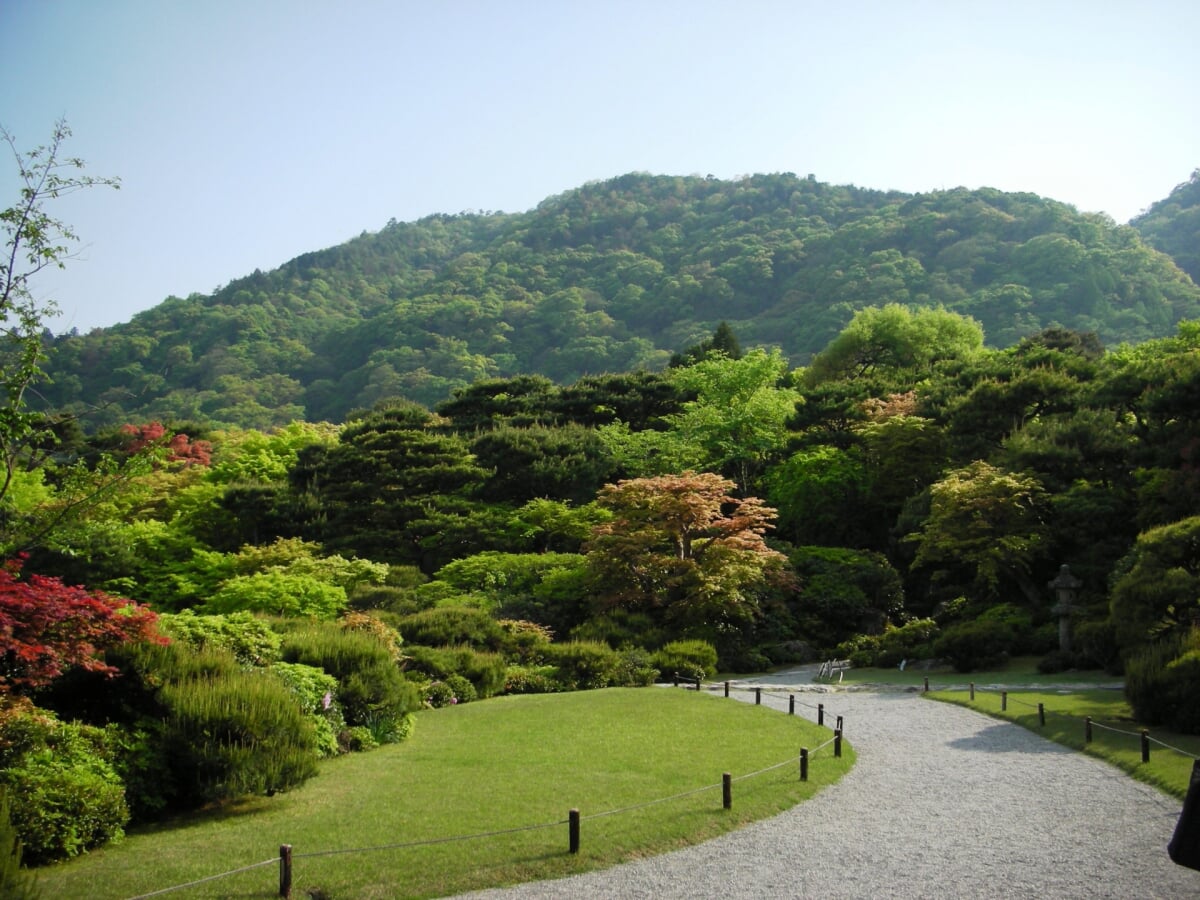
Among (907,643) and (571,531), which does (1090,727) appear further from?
(571,531)

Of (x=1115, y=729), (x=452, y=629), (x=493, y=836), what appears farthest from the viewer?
(x=452, y=629)

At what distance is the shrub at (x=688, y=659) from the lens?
21.2 m

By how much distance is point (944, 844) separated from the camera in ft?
28.6

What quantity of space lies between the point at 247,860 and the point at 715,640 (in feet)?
57.8

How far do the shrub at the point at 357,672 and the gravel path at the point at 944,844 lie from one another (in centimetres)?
601

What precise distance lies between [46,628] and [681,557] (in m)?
18.0

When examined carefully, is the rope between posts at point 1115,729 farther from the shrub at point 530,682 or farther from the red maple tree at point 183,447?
the red maple tree at point 183,447

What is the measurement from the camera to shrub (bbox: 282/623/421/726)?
507 inches

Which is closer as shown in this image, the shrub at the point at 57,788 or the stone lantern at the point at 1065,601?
the shrub at the point at 57,788

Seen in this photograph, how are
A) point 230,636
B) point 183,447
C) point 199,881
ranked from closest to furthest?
point 199,881, point 230,636, point 183,447

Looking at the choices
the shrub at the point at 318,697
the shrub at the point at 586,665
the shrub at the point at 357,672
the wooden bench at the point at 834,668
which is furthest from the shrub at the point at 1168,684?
the shrub at the point at 318,697

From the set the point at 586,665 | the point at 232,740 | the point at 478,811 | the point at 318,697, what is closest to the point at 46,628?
the point at 232,740

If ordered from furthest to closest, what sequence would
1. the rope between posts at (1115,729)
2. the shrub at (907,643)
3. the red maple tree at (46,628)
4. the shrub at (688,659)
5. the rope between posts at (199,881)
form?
the shrub at (907,643) < the shrub at (688,659) < the rope between posts at (1115,729) < the red maple tree at (46,628) < the rope between posts at (199,881)

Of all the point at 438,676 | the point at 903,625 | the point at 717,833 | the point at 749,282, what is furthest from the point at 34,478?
the point at 749,282
